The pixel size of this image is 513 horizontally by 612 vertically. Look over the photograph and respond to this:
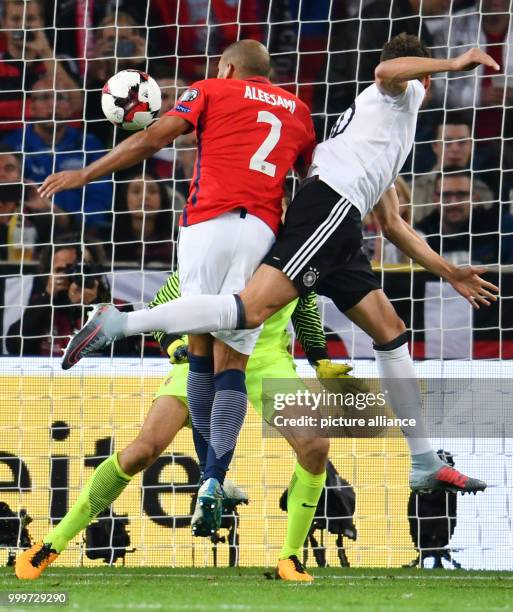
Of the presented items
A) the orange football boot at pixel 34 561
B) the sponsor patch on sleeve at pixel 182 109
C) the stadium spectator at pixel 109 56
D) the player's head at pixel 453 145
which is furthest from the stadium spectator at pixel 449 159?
the orange football boot at pixel 34 561

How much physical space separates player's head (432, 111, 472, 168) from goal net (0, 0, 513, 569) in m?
0.01

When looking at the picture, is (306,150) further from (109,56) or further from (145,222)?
(109,56)

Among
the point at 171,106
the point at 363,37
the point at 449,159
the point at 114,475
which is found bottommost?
the point at 114,475

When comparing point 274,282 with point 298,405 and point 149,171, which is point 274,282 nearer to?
point 298,405

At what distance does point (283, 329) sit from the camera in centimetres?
651

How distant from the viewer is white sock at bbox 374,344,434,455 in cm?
622

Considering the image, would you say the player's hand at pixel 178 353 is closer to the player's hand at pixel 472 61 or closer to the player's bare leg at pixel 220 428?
the player's bare leg at pixel 220 428

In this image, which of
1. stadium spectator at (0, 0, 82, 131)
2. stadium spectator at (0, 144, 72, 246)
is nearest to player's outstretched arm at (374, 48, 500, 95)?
stadium spectator at (0, 144, 72, 246)

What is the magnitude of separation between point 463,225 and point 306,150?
333cm

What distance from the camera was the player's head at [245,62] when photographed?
600cm

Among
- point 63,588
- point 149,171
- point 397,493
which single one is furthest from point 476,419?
point 149,171

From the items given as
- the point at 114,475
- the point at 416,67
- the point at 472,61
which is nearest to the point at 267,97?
the point at 416,67

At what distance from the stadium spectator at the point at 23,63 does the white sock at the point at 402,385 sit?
156 inches

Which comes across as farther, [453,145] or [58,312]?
[453,145]
